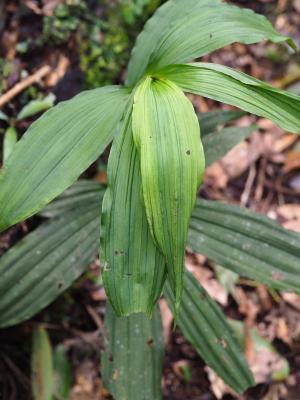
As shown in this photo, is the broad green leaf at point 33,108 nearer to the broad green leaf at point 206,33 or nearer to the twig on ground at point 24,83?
the twig on ground at point 24,83

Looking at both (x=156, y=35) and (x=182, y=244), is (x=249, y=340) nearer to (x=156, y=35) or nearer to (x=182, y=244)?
(x=182, y=244)

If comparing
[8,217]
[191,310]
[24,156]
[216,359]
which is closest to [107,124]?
[24,156]

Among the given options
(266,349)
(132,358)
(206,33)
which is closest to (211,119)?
(206,33)

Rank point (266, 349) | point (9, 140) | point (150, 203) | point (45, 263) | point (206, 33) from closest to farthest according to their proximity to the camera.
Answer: point (150, 203) < point (206, 33) < point (45, 263) < point (9, 140) < point (266, 349)

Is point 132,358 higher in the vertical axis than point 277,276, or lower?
lower

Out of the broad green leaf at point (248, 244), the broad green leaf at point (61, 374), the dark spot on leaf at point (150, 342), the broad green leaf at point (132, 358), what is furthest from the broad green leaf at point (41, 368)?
the broad green leaf at point (248, 244)

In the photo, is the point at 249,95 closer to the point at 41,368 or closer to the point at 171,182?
the point at 171,182
